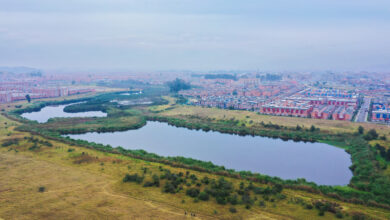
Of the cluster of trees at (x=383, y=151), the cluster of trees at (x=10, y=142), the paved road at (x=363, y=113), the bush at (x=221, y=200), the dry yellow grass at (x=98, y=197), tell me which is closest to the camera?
the dry yellow grass at (x=98, y=197)

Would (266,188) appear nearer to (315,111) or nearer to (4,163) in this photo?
(4,163)

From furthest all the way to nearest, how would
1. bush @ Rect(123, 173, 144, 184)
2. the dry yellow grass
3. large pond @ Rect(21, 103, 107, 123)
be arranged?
large pond @ Rect(21, 103, 107, 123) < bush @ Rect(123, 173, 144, 184) < the dry yellow grass

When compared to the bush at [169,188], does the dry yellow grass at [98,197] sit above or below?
below

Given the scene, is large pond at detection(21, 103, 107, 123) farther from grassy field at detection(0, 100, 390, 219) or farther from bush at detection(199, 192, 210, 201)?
bush at detection(199, 192, 210, 201)

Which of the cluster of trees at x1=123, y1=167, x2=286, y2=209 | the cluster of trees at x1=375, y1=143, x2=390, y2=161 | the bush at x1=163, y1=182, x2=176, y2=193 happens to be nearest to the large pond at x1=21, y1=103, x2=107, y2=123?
the cluster of trees at x1=123, y1=167, x2=286, y2=209

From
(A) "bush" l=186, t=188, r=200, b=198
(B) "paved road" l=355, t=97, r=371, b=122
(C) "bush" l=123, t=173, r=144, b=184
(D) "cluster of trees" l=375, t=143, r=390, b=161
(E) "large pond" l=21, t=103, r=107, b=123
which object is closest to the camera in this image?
(A) "bush" l=186, t=188, r=200, b=198

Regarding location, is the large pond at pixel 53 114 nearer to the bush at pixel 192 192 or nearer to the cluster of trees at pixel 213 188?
the cluster of trees at pixel 213 188

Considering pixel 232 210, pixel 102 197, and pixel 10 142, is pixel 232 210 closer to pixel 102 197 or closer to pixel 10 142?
pixel 102 197

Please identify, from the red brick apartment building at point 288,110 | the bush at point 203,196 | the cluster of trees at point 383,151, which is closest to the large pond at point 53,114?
the red brick apartment building at point 288,110

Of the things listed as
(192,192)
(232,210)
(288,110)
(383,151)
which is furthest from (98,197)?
(288,110)

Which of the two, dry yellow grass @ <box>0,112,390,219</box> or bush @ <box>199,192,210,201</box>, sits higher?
bush @ <box>199,192,210,201</box>
